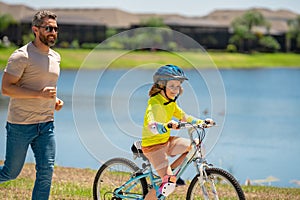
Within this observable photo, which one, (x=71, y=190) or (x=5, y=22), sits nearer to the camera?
(x=71, y=190)

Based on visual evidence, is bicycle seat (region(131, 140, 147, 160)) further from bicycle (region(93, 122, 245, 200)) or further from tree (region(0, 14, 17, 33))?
tree (region(0, 14, 17, 33))

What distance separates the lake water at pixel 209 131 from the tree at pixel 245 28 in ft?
319

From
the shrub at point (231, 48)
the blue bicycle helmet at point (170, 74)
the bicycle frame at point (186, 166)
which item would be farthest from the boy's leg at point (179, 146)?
the shrub at point (231, 48)

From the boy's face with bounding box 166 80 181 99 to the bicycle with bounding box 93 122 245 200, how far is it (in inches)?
11.0

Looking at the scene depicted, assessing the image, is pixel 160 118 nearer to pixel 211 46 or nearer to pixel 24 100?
pixel 24 100

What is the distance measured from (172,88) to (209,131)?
49 centimetres

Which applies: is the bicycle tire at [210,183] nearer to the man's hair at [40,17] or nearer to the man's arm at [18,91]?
the man's arm at [18,91]

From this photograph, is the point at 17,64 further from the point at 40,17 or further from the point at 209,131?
the point at 209,131

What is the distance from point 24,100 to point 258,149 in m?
11.3

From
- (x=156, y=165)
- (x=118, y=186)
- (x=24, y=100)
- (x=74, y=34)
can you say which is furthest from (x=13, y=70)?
(x=74, y=34)

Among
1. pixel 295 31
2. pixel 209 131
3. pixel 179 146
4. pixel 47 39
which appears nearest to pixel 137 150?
pixel 179 146

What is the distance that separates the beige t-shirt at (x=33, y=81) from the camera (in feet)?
16.5

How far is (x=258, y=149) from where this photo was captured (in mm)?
15727

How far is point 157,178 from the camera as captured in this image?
532 cm
